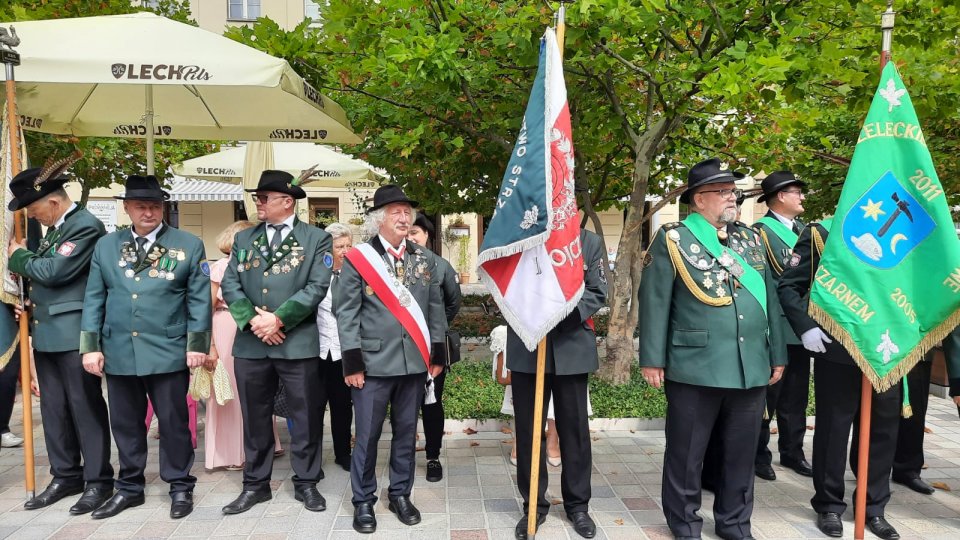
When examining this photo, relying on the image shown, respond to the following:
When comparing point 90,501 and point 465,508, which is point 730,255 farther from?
point 90,501

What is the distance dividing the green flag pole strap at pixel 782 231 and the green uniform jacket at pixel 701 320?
1.30 meters

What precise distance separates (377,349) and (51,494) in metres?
2.58

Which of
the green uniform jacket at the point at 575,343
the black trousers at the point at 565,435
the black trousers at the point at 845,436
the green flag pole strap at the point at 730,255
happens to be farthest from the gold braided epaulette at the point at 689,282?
the black trousers at the point at 845,436

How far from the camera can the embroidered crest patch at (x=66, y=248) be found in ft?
13.0

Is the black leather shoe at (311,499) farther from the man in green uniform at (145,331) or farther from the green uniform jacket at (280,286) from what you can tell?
the green uniform jacket at (280,286)

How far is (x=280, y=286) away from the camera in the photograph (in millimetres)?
3969

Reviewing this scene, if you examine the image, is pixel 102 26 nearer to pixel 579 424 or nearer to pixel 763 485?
pixel 579 424

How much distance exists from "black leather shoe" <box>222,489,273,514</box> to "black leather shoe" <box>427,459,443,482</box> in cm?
117

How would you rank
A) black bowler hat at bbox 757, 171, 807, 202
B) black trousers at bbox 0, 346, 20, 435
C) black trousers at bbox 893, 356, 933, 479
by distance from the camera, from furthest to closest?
black trousers at bbox 0, 346, 20, 435
black bowler hat at bbox 757, 171, 807, 202
black trousers at bbox 893, 356, 933, 479

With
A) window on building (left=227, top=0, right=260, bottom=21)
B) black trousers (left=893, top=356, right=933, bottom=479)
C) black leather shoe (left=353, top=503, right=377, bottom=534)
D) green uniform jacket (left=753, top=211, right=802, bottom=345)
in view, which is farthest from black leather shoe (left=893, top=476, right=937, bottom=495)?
window on building (left=227, top=0, right=260, bottom=21)

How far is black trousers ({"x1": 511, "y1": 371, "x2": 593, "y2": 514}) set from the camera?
3.71 m

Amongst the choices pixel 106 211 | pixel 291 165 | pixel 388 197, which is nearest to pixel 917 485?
pixel 388 197

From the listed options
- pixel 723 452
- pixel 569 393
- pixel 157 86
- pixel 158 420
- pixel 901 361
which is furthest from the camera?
pixel 157 86

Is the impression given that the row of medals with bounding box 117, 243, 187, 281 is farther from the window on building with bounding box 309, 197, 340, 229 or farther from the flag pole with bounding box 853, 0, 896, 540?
the window on building with bounding box 309, 197, 340, 229
